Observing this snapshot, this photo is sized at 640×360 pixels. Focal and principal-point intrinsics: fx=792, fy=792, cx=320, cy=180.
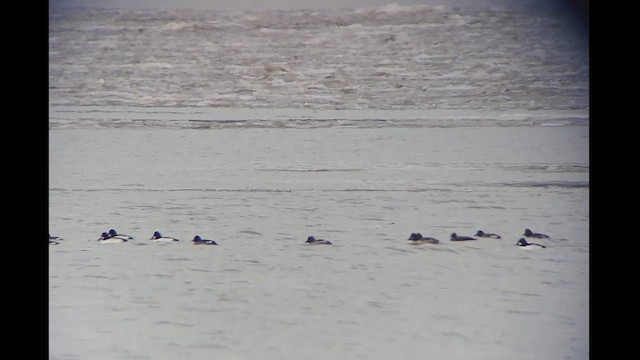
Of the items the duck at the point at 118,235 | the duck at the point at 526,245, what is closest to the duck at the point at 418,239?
the duck at the point at 526,245

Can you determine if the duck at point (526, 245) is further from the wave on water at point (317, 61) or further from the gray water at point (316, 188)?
the wave on water at point (317, 61)

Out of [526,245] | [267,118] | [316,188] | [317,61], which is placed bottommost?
[526,245]

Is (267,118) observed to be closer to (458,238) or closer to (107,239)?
(107,239)

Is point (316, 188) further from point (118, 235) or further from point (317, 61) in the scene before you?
point (118, 235)

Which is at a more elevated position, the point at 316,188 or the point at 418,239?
the point at 316,188

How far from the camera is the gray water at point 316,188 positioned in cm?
338

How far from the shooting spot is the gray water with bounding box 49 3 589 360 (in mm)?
3375

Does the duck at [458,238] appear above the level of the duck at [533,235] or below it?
below

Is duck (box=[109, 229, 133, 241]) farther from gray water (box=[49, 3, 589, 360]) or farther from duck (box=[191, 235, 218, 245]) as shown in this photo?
duck (box=[191, 235, 218, 245])

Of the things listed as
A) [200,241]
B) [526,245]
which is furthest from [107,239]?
[526,245]

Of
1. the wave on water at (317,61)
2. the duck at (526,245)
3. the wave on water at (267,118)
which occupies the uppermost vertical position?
the wave on water at (317,61)

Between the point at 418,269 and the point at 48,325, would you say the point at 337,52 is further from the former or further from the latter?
the point at 48,325

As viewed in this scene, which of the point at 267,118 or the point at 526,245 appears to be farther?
the point at 267,118

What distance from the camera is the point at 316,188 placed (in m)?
3.49
